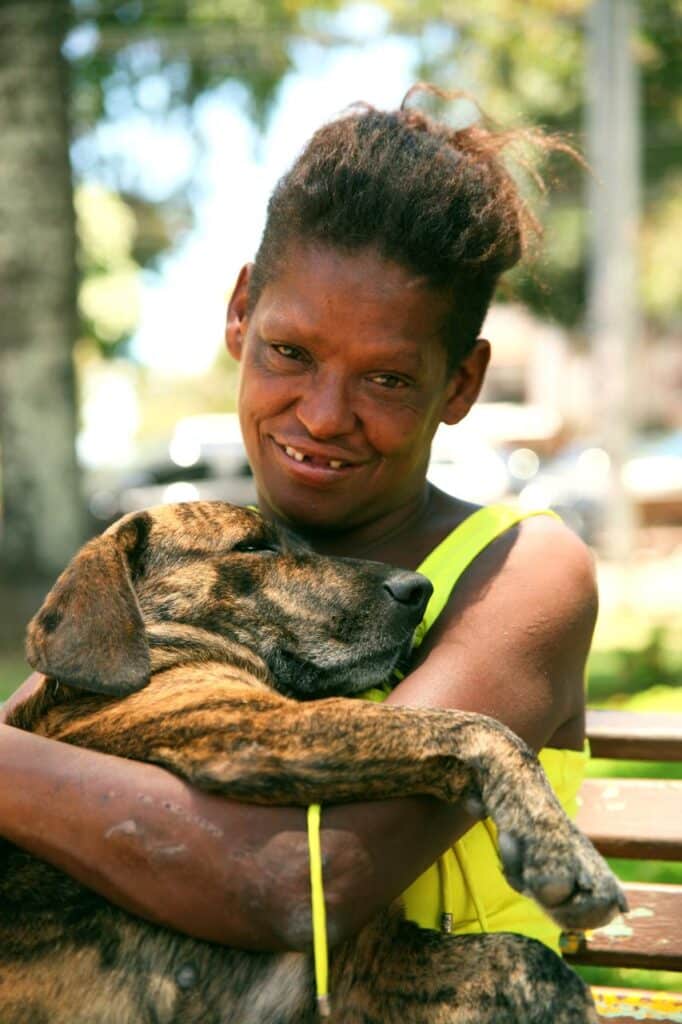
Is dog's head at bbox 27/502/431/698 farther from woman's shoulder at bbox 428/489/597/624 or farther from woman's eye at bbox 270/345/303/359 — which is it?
woman's eye at bbox 270/345/303/359

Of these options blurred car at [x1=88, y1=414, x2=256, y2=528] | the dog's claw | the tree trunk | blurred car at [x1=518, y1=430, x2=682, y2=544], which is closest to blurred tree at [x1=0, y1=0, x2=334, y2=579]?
the tree trunk

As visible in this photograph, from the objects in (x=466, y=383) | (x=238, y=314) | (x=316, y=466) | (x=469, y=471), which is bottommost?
(x=469, y=471)

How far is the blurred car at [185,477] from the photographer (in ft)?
72.9

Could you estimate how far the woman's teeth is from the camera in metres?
3.31

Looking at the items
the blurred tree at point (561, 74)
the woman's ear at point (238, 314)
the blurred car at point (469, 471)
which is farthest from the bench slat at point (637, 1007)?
the blurred car at point (469, 471)

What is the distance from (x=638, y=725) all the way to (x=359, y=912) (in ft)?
5.28

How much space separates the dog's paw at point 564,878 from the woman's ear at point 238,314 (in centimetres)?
161

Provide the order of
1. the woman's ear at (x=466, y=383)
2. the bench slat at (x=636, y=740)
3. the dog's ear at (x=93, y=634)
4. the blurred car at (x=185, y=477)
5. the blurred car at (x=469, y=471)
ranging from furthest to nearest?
the blurred car at (x=469, y=471) → the blurred car at (x=185, y=477) → the bench slat at (x=636, y=740) → the woman's ear at (x=466, y=383) → the dog's ear at (x=93, y=634)

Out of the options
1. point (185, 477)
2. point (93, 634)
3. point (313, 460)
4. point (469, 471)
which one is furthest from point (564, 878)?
point (469, 471)

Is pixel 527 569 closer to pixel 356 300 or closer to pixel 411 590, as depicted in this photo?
pixel 411 590

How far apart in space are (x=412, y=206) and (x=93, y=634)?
121cm

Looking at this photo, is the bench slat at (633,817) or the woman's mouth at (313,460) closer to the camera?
the woman's mouth at (313,460)

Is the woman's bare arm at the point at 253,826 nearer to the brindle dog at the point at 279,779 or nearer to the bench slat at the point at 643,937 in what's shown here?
the brindle dog at the point at 279,779

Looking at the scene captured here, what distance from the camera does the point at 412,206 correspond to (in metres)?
3.16
